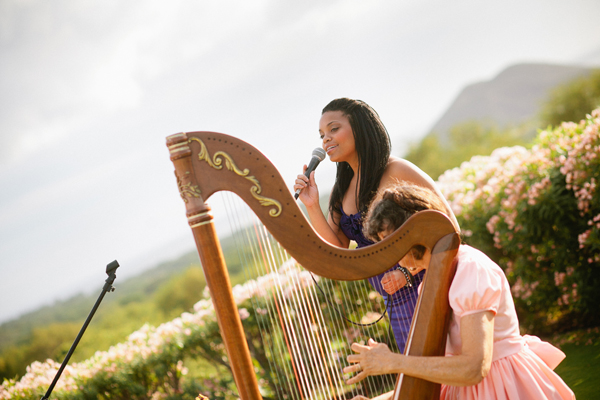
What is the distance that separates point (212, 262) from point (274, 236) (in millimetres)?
211

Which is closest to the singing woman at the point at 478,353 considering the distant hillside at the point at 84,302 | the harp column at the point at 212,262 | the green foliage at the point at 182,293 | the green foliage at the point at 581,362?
the harp column at the point at 212,262

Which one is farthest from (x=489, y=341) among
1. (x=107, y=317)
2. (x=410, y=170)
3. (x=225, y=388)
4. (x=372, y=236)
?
(x=107, y=317)

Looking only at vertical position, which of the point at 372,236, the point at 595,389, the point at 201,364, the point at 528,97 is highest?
the point at 528,97

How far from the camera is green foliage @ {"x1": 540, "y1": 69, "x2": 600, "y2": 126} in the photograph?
45.9 ft

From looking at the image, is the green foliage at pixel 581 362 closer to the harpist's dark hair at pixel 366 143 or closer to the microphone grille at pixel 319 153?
the harpist's dark hair at pixel 366 143

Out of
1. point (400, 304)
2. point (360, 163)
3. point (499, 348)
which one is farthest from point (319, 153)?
point (499, 348)

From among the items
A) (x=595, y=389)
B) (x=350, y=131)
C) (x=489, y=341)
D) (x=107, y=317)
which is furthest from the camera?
(x=107, y=317)

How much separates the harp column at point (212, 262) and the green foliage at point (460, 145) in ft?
47.6

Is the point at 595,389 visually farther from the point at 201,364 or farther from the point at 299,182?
the point at 201,364

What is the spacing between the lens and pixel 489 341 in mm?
1265

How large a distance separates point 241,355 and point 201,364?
2915mm

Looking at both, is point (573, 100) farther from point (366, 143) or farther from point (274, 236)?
point (274, 236)

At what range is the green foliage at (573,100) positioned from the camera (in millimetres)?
13992

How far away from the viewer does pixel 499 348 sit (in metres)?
1.39
